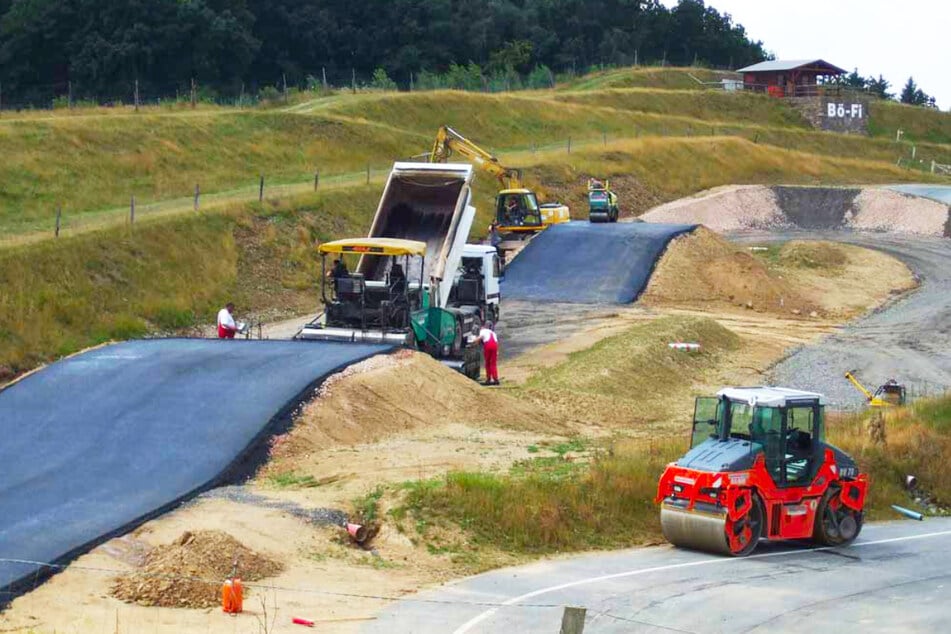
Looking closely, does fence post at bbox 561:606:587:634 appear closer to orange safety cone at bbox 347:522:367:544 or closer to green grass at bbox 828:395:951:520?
orange safety cone at bbox 347:522:367:544

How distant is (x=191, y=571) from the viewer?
17312 mm

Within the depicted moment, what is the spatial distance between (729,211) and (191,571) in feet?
191

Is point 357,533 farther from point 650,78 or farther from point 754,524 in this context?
point 650,78

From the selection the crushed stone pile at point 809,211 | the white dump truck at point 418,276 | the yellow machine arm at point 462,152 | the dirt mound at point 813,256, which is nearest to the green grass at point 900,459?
the white dump truck at point 418,276

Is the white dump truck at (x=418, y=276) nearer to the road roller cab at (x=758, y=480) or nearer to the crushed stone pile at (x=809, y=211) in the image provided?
the road roller cab at (x=758, y=480)

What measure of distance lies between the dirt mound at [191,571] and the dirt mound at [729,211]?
174 ft

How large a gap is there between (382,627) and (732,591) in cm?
467

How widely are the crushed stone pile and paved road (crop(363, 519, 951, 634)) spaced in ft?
163

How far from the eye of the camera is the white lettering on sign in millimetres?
108625

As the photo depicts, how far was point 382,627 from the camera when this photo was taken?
53.1 feet

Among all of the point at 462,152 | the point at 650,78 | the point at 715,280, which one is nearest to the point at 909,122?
the point at 650,78

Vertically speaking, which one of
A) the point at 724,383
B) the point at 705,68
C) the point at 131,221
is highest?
the point at 705,68

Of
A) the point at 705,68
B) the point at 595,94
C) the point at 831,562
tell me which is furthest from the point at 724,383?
the point at 705,68

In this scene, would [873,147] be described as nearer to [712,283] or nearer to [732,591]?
[712,283]
